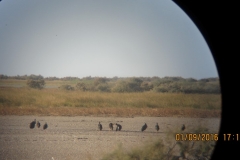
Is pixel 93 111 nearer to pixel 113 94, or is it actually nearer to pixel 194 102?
pixel 113 94

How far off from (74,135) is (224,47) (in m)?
4.46

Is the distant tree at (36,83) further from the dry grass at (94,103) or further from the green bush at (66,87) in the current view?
the green bush at (66,87)

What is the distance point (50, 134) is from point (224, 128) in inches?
181

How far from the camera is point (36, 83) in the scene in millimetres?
8398

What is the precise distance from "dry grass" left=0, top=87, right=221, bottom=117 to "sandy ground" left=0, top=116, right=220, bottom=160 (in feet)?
0.70

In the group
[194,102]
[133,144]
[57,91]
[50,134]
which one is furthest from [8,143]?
[194,102]

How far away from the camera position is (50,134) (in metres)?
7.88

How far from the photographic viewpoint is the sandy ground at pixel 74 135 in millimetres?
6543

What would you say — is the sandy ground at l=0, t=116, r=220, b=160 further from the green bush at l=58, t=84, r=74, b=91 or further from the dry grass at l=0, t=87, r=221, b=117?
the green bush at l=58, t=84, r=74, b=91
